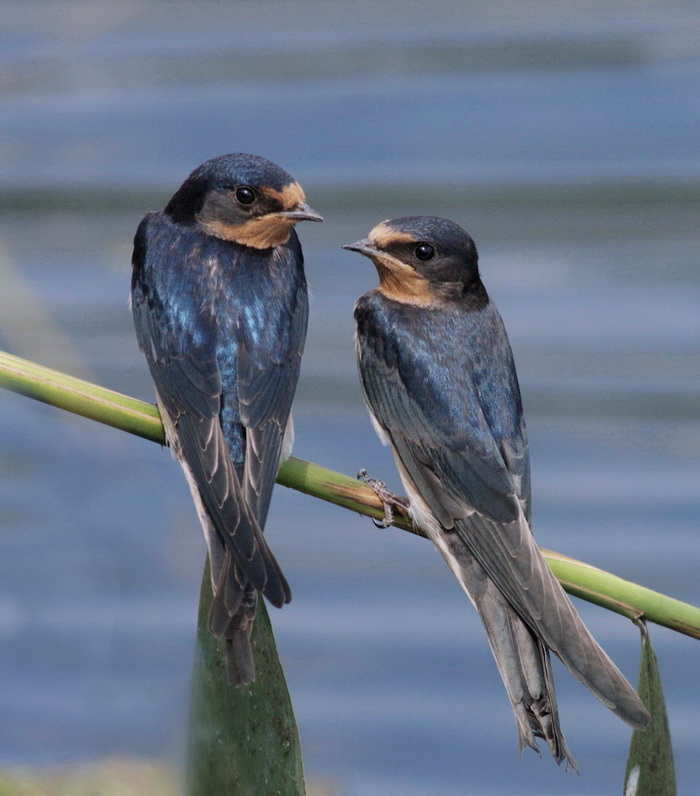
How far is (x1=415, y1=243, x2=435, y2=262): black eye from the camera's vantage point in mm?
2295

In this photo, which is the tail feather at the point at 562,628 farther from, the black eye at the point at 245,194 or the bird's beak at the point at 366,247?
the black eye at the point at 245,194

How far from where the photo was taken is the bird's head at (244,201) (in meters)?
2.14

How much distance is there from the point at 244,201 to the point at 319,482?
0.60m

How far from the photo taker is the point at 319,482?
1.77 m

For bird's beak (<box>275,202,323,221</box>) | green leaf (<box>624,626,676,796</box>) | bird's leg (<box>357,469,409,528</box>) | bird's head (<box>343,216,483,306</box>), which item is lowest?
green leaf (<box>624,626,676,796</box>)

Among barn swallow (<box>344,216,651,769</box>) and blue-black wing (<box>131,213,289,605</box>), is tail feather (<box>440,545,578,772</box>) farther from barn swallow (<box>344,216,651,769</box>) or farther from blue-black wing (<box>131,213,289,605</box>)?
blue-black wing (<box>131,213,289,605</box>)

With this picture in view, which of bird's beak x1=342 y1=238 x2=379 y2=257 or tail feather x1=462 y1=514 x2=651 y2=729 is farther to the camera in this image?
bird's beak x1=342 y1=238 x2=379 y2=257

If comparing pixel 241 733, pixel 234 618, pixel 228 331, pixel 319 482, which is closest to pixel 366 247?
pixel 228 331

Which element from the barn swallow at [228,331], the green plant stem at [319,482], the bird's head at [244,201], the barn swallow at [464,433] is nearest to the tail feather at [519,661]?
the barn swallow at [464,433]

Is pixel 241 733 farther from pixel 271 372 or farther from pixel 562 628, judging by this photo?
pixel 271 372

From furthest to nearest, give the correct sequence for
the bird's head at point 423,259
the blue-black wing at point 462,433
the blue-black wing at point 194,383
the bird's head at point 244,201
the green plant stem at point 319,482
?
1. the bird's head at point 423,259
2. the bird's head at point 244,201
3. the blue-black wing at point 462,433
4. the blue-black wing at point 194,383
5. the green plant stem at point 319,482

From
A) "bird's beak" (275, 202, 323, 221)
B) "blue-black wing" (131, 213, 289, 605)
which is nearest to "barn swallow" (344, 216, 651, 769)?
"bird's beak" (275, 202, 323, 221)

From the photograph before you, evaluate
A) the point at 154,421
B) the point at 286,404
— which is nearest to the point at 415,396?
the point at 286,404

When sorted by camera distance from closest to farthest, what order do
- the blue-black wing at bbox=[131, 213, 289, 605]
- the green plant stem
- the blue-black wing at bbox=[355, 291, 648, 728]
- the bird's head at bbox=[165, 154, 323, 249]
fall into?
the green plant stem → the blue-black wing at bbox=[131, 213, 289, 605] → the blue-black wing at bbox=[355, 291, 648, 728] → the bird's head at bbox=[165, 154, 323, 249]
